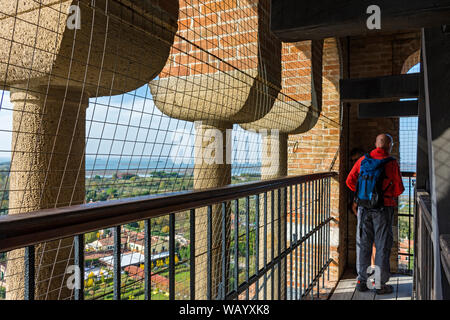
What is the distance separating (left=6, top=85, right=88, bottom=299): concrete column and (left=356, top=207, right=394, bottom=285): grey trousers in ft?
10.4

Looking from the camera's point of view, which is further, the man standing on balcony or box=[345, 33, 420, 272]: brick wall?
box=[345, 33, 420, 272]: brick wall

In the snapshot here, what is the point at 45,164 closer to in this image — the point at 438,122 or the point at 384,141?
the point at 438,122

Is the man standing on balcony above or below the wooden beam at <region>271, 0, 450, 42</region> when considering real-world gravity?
below

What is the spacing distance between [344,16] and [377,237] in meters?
3.05

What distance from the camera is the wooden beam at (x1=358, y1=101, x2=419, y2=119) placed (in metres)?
4.09

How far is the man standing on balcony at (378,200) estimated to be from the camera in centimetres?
355

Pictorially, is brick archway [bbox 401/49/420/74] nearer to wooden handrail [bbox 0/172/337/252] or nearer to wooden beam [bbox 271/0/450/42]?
wooden beam [bbox 271/0/450/42]

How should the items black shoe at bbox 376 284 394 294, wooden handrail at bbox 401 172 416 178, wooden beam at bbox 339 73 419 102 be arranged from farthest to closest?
1. wooden handrail at bbox 401 172 416 178
2. black shoe at bbox 376 284 394 294
3. wooden beam at bbox 339 73 419 102

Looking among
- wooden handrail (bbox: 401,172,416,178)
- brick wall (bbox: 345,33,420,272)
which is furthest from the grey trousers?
wooden handrail (bbox: 401,172,416,178)

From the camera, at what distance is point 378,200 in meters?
3.54

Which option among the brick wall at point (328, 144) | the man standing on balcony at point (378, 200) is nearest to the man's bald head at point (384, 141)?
the man standing on balcony at point (378, 200)

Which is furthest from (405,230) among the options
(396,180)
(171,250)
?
(171,250)

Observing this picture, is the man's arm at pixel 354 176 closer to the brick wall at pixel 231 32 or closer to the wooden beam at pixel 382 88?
the wooden beam at pixel 382 88
